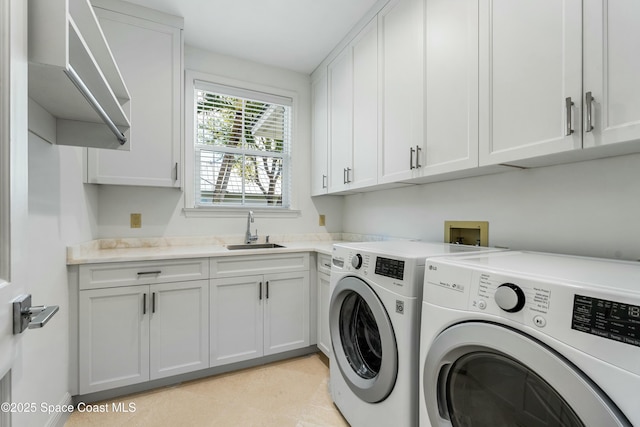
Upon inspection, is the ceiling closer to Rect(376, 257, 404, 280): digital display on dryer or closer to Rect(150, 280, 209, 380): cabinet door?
Rect(376, 257, 404, 280): digital display on dryer

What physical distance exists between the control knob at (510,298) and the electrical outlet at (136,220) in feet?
8.18

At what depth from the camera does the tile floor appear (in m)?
1.60

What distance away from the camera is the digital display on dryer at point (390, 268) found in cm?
119

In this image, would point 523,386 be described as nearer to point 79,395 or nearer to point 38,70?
point 38,70

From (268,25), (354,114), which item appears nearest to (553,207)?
(354,114)

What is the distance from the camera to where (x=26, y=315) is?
0.65 meters

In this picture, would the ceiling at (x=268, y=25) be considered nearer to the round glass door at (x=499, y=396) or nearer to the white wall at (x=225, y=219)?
the white wall at (x=225, y=219)

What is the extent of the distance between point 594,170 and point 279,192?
92.6 inches

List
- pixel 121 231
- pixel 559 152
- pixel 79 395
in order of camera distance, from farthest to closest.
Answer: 1. pixel 121 231
2. pixel 79 395
3. pixel 559 152

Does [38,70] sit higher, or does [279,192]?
[38,70]

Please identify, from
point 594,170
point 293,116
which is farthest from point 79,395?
point 594,170

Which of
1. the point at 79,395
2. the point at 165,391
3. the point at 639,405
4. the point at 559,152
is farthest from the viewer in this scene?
the point at 165,391

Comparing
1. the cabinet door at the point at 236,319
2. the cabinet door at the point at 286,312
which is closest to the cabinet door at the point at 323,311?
the cabinet door at the point at 286,312

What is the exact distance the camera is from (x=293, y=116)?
295cm
